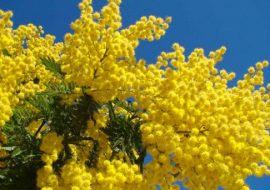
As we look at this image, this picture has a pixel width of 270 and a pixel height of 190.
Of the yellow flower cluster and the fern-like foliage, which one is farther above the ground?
the fern-like foliage

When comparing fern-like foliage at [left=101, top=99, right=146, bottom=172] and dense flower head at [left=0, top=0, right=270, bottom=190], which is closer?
dense flower head at [left=0, top=0, right=270, bottom=190]

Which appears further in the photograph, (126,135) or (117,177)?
(126,135)

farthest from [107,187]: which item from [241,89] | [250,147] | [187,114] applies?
[241,89]

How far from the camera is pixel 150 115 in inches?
258

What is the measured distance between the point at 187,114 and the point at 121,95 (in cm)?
97

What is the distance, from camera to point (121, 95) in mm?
6801

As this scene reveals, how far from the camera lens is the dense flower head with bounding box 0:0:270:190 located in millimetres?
6098

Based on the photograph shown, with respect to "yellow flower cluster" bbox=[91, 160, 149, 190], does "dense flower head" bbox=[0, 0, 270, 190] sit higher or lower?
higher

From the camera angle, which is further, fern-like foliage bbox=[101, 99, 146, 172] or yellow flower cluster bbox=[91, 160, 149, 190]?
fern-like foliage bbox=[101, 99, 146, 172]

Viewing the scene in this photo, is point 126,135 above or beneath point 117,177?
above

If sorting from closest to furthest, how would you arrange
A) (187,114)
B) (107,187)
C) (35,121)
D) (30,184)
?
(107,187) → (187,114) → (30,184) → (35,121)

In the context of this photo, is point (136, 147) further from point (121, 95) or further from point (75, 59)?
point (75, 59)

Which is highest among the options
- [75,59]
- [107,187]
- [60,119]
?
[75,59]

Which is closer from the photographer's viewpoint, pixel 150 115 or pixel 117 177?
pixel 117 177
